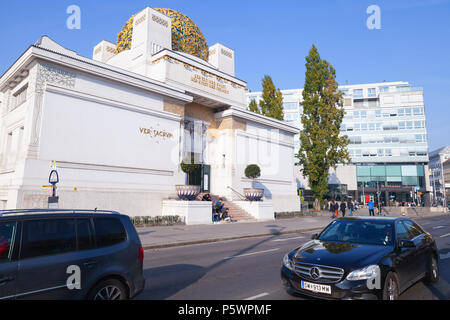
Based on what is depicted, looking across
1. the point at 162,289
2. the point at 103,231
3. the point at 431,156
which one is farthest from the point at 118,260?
the point at 431,156

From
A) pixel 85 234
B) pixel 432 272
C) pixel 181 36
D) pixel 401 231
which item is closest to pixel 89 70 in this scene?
pixel 181 36

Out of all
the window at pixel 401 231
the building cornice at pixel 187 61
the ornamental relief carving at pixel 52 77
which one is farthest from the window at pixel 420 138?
the window at pixel 401 231

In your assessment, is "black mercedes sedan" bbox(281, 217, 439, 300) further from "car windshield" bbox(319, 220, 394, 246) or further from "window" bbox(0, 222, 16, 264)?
"window" bbox(0, 222, 16, 264)

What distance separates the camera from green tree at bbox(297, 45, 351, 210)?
3403 centimetres

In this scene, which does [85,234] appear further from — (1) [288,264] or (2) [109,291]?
(1) [288,264]

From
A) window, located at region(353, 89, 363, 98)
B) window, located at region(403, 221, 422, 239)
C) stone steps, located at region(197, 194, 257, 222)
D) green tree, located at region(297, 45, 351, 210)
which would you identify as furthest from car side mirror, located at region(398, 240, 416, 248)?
window, located at region(353, 89, 363, 98)

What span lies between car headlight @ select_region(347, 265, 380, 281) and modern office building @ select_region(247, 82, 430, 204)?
56433mm

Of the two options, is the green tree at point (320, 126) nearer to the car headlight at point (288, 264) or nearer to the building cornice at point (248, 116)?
the building cornice at point (248, 116)

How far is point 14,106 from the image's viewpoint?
19.1 m

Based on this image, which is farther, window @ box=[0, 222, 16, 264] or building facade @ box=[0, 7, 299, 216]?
building facade @ box=[0, 7, 299, 216]

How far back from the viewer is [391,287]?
4.76 metres

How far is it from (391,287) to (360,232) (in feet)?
4.31

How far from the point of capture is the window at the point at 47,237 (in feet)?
12.5

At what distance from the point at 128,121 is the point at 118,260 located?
53.4ft
